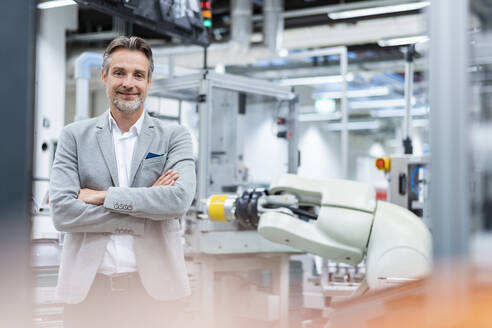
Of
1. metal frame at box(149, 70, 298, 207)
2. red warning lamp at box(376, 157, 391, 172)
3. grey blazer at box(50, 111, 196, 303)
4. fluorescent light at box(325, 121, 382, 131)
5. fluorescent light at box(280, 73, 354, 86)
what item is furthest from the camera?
fluorescent light at box(325, 121, 382, 131)

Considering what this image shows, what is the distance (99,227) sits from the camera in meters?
1.84

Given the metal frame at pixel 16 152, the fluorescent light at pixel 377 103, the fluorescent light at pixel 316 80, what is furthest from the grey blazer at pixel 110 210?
the fluorescent light at pixel 377 103

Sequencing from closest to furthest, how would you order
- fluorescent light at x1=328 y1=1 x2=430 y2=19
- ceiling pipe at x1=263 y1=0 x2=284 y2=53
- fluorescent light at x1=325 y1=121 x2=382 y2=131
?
fluorescent light at x1=328 y1=1 x2=430 y2=19 → ceiling pipe at x1=263 y1=0 x2=284 y2=53 → fluorescent light at x1=325 y1=121 x2=382 y2=131

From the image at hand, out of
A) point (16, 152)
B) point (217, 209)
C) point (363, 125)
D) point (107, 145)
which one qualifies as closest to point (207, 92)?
point (217, 209)

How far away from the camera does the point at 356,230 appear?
1.98m

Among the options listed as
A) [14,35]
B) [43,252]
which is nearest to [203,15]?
[43,252]

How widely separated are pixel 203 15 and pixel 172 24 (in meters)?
0.71

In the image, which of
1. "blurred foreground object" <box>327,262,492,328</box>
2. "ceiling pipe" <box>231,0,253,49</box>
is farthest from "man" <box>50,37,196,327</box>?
"ceiling pipe" <box>231,0,253,49</box>

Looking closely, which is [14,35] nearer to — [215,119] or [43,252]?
[43,252]

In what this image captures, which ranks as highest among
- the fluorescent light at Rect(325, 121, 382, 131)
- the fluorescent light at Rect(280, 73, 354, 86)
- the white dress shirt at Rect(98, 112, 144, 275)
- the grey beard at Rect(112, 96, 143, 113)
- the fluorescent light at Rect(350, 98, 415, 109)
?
the fluorescent light at Rect(280, 73, 354, 86)

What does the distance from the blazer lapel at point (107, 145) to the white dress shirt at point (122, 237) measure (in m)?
0.02

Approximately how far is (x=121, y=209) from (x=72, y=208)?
0.55 ft

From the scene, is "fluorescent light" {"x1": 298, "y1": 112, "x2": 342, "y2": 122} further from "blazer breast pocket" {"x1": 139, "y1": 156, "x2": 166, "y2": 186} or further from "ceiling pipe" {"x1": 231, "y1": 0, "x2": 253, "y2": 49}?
"blazer breast pocket" {"x1": 139, "y1": 156, "x2": 166, "y2": 186}

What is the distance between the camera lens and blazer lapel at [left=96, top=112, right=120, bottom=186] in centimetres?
187
